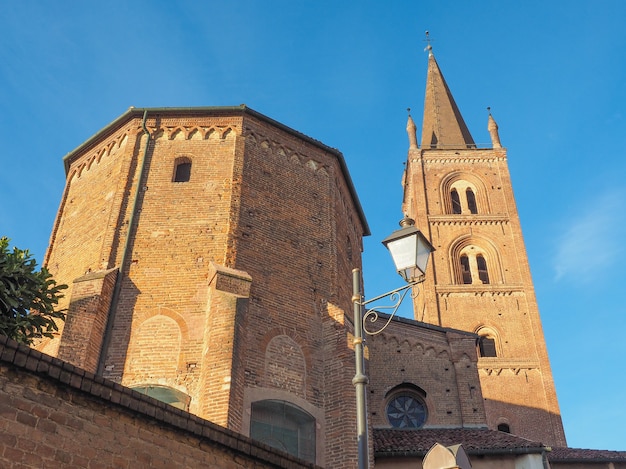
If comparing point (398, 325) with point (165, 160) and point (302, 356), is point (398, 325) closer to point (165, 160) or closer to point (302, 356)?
point (302, 356)

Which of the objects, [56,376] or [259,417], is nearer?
[56,376]

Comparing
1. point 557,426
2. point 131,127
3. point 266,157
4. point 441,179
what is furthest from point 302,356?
point 441,179

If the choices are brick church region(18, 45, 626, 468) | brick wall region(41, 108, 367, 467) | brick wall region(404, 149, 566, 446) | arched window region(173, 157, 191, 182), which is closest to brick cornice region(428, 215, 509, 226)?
brick wall region(404, 149, 566, 446)

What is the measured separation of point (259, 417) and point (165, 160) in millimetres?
6407

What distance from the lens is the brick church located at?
1189 cm

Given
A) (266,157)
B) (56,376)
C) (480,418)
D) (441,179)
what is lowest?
(56,376)

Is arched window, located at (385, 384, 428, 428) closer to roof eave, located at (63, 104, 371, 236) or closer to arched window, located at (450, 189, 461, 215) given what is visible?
roof eave, located at (63, 104, 371, 236)

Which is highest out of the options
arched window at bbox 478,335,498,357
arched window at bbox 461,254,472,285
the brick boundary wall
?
arched window at bbox 461,254,472,285

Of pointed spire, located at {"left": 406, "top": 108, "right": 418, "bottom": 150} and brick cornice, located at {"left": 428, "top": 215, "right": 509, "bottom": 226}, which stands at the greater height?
pointed spire, located at {"left": 406, "top": 108, "right": 418, "bottom": 150}

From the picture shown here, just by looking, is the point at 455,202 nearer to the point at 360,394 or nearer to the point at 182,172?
the point at 182,172

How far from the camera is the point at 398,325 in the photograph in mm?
20188

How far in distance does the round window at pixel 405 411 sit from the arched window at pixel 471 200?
71.4 feet

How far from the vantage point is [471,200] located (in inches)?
1575

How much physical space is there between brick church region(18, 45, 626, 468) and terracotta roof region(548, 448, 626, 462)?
0.53 feet
